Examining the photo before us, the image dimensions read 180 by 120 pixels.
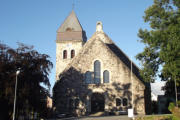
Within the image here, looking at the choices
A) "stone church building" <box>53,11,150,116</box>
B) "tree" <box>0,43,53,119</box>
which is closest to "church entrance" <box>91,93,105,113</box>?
"stone church building" <box>53,11,150,116</box>

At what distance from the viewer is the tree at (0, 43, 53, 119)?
25494 mm

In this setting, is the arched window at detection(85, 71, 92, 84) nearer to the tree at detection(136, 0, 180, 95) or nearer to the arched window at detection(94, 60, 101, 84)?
the arched window at detection(94, 60, 101, 84)

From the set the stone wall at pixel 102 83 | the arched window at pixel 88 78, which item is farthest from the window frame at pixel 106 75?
the arched window at pixel 88 78

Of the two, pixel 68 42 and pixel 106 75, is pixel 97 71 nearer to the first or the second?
pixel 106 75

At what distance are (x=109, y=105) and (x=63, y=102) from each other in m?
6.86

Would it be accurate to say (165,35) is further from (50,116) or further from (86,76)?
(50,116)

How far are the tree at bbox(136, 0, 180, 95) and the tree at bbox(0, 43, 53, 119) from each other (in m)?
11.8

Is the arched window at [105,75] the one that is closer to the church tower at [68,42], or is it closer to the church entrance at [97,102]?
the church entrance at [97,102]

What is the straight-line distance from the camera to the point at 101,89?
34812mm

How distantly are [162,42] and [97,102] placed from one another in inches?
538

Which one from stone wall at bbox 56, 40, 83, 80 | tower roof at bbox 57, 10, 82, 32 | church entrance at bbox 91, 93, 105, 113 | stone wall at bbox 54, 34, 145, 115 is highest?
tower roof at bbox 57, 10, 82, 32

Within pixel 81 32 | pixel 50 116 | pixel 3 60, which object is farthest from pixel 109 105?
pixel 81 32

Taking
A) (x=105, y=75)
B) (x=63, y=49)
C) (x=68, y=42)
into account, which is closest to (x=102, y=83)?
(x=105, y=75)

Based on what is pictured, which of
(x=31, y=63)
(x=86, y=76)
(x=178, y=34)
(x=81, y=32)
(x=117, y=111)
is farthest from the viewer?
(x=81, y=32)
